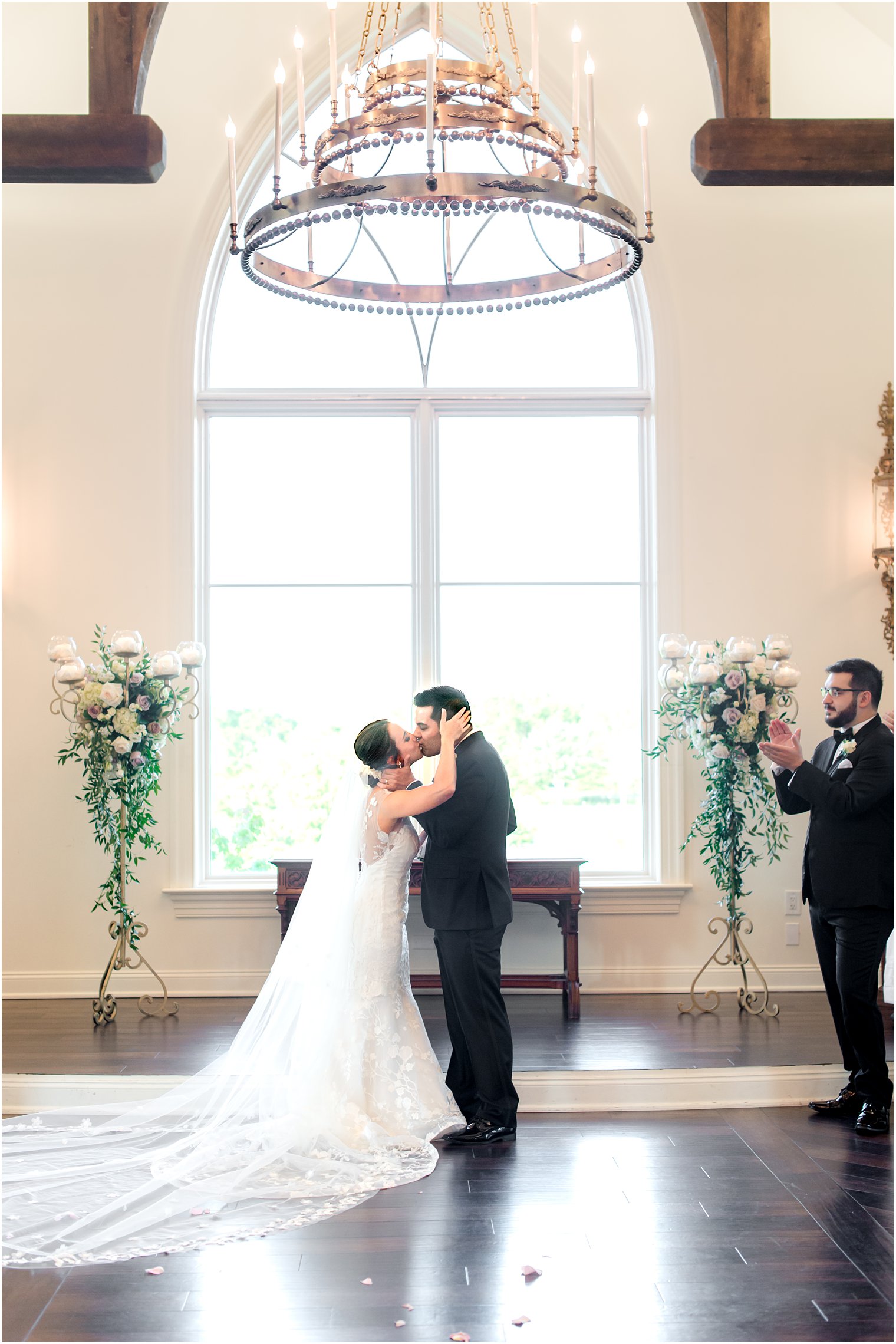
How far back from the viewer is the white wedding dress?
341 cm

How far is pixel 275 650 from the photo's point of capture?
260 inches

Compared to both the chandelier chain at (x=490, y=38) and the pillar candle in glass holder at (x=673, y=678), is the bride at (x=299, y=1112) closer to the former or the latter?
the pillar candle in glass holder at (x=673, y=678)

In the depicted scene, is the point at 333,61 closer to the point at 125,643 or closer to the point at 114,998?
the point at 125,643

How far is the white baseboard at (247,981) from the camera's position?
245 inches

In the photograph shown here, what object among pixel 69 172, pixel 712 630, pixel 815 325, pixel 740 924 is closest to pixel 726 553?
pixel 712 630

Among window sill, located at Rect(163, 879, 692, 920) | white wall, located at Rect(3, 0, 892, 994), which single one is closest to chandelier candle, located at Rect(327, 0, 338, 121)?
white wall, located at Rect(3, 0, 892, 994)

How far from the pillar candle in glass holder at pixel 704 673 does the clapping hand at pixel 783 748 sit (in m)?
0.92

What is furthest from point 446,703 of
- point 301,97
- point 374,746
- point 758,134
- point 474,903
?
point 758,134

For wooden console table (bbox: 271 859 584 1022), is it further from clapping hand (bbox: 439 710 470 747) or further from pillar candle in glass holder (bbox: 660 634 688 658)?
clapping hand (bbox: 439 710 470 747)

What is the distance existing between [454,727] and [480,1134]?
1529 millimetres

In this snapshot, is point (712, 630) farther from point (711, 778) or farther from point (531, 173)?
point (531, 173)

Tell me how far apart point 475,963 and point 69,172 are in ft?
12.9

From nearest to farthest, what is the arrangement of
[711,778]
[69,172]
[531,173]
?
[531,173], [69,172], [711,778]

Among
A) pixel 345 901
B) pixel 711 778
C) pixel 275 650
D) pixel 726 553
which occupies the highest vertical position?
pixel 726 553
